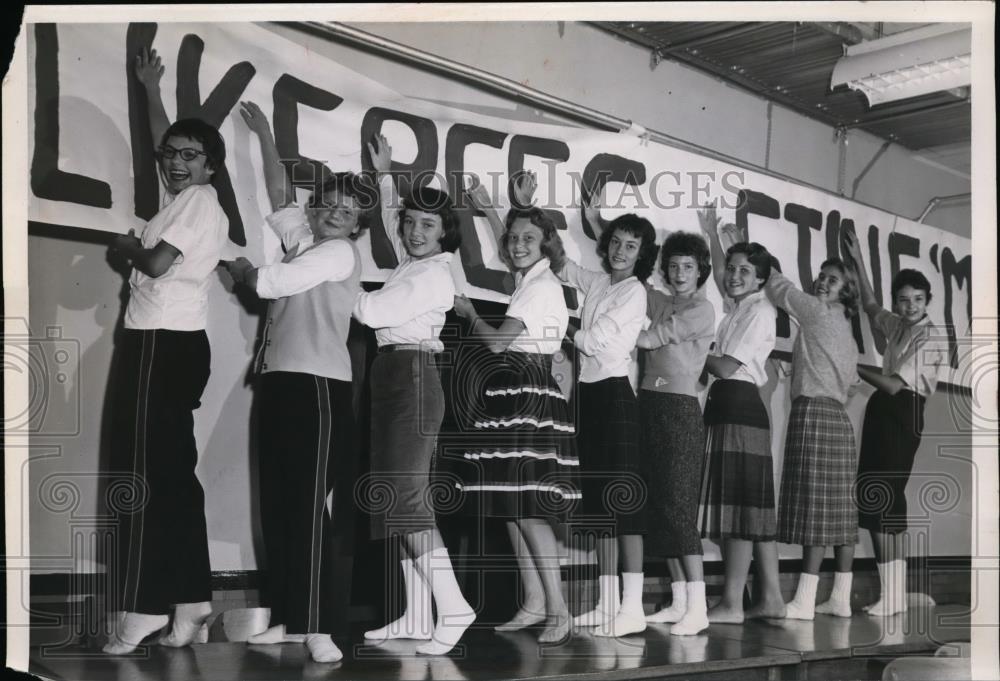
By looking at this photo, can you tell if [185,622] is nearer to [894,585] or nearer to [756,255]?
[756,255]

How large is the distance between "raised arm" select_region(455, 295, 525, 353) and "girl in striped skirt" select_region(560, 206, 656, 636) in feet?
0.95

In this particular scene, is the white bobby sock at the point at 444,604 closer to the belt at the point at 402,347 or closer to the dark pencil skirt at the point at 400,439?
the dark pencil skirt at the point at 400,439

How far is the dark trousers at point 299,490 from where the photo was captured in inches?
130

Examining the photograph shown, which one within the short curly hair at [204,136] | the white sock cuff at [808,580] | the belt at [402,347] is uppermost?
the short curly hair at [204,136]

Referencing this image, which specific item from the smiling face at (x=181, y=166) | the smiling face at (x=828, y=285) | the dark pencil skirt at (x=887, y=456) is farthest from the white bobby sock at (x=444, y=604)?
the smiling face at (x=828, y=285)

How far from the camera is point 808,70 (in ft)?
14.9

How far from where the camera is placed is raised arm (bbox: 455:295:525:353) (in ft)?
12.2

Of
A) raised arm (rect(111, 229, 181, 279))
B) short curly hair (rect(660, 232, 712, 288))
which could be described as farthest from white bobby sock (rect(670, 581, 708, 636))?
raised arm (rect(111, 229, 181, 279))

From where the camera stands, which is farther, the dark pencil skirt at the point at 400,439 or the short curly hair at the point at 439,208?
the short curly hair at the point at 439,208

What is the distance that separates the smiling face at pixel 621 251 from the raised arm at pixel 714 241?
13.8 inches

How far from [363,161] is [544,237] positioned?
0.72 metres

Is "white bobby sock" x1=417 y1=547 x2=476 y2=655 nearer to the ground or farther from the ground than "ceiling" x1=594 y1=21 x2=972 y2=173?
nearer to the ground

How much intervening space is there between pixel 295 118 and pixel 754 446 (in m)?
2.17

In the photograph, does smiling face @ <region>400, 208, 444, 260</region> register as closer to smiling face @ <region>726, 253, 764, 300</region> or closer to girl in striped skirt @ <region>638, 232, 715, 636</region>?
girl in striped skirt @ <region>638, 232, 715, 636</region>
